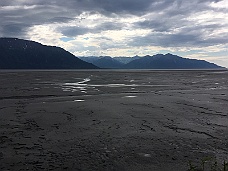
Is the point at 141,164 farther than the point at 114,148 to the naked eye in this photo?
No

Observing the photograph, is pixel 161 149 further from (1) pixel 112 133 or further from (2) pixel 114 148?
(1) pixel 112 133

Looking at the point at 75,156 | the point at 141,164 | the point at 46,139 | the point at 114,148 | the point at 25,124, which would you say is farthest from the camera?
the point at 25,124

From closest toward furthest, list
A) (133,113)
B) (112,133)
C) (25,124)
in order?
1. (112,133)
2. (25,124)
3. (133,113)

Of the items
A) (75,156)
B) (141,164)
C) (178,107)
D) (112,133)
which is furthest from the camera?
(178,107)

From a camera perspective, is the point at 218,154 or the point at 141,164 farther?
the point at 218,154

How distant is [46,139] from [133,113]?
24.8 feet

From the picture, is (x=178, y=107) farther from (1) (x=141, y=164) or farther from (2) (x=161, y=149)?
(1) (x=141, y=164)

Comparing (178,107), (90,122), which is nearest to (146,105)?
(178,107)

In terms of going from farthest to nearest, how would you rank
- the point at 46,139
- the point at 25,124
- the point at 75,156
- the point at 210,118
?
the point at 210,118, the point at 25,124, the point at 46,139, the point at 75,156

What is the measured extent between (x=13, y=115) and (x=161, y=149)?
10.4 metres

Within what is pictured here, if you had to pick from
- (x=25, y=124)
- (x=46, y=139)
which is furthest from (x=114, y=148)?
(x=25, y=124)

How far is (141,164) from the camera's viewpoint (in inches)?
315

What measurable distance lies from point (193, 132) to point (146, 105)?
26.9ft

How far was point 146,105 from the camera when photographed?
19.9 metres
